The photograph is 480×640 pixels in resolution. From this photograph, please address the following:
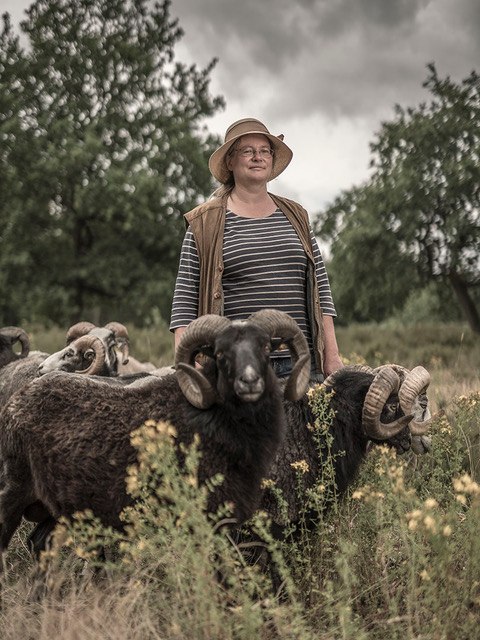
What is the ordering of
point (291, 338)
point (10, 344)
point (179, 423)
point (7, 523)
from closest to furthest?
point (179, 423)
point (291, 338)
point (7, 523)
point (10, 344)

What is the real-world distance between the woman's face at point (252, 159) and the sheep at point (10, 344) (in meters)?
6.16

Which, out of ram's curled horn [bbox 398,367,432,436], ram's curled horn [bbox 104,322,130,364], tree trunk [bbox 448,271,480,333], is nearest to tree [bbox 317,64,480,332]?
tree trunk [bbox 448,271,480,333]

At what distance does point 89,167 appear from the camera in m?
25.9

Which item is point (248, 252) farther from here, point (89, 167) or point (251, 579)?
point (89, 167)

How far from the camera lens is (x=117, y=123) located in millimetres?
26500

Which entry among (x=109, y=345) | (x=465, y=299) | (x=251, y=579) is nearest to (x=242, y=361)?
(x=251, y=579)

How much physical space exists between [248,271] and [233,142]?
41.8 inches

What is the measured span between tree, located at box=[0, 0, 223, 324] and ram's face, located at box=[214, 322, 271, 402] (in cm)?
2048

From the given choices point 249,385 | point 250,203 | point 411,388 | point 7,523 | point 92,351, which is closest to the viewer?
point 249,385

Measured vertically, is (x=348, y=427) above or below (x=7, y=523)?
above

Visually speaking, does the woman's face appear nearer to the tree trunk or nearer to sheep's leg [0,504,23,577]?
sheep's leg [0,504,23,577]

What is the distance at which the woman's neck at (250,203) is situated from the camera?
5.68 meters

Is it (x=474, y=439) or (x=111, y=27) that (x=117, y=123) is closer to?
(x=111, y=27)

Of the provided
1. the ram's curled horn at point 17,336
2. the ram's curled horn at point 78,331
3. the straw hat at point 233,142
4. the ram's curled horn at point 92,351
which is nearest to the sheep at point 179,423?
the straw hat at point 233,142
